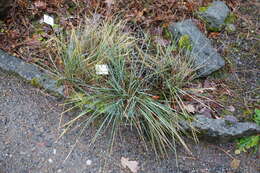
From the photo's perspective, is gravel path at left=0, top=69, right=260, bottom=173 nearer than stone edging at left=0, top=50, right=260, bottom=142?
Yes

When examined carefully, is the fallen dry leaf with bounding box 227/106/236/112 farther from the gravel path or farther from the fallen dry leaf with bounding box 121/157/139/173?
the fallen dry leaf with bounding box 121/157/139/173

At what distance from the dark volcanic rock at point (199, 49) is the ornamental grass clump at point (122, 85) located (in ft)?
0.47

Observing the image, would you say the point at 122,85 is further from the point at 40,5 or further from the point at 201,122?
the point at 40,5

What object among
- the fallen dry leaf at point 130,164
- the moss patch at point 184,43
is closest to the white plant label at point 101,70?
the fallen dry leaf at point 130,164

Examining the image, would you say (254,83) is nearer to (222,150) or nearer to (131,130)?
(222,150)

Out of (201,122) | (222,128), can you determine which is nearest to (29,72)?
(201,122)

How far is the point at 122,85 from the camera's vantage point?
270 cm

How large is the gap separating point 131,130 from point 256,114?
→ 1.15 m

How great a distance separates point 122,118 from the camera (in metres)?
2.63

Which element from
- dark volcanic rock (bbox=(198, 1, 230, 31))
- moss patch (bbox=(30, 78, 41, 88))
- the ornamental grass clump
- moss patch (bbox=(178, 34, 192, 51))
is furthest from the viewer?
dark volcanic rock (bbox=(198, 1, 230, 31))

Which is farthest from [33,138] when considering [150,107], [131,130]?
[150,107]

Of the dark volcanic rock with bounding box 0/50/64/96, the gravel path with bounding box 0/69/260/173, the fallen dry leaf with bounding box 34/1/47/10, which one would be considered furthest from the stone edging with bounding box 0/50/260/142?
the fallen dry leaf with bounding box 34/1/47/10

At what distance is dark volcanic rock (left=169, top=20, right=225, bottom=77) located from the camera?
298cm

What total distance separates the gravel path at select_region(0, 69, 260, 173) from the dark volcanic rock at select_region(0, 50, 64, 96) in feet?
0.33
